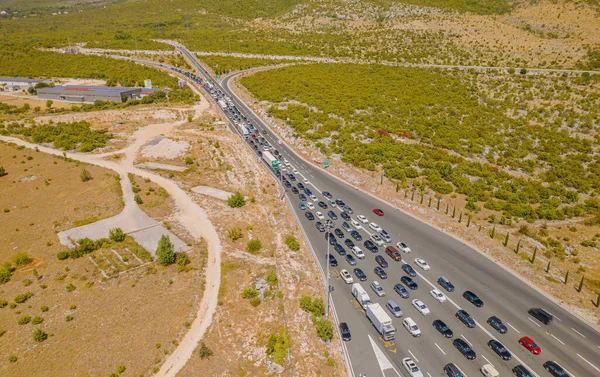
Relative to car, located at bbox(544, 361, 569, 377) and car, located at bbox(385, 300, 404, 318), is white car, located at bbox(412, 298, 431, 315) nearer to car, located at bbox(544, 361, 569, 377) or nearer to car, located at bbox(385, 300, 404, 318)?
car, located at bbox(385, 300, 404, 318)

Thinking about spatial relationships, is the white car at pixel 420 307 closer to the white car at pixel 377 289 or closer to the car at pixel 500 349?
the white car at pixel 377 289

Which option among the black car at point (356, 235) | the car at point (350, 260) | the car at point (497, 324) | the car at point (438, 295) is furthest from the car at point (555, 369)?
the black car at point (356, 235)

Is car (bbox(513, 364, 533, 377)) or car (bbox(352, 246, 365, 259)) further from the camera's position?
car (bbox(352, 246, 365, 259))

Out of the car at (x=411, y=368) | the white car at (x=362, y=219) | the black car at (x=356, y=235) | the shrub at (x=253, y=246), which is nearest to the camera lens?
the car at (x=411, y=368)

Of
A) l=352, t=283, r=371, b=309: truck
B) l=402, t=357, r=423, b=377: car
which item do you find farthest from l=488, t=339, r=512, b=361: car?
l=352, t=283, r=371, b=309: truck

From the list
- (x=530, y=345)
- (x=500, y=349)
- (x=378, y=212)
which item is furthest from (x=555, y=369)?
(x=378, y=212)
